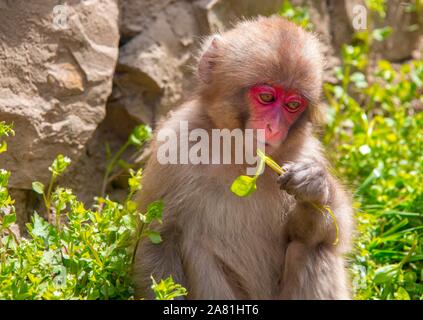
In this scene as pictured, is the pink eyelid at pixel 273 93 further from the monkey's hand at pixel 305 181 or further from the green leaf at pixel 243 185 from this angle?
the green leaf at pixel 243 185

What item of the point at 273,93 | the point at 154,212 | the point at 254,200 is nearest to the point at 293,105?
the point at 273,93

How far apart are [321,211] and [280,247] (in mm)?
445

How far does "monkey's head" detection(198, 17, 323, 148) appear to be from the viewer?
197 inches

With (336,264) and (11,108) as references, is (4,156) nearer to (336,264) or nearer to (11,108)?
(11,108)

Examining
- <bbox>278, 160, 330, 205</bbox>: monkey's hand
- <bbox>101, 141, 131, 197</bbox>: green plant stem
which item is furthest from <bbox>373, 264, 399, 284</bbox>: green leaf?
<bbox>101, 141, 131, 197</bbox>: green plant stem

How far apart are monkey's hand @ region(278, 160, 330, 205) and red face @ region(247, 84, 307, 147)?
222 millimetres

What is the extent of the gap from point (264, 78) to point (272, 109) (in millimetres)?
199

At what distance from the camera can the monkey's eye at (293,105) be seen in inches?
199

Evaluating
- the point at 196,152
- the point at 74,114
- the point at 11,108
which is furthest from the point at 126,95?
the point at 196,152

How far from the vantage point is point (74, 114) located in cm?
624

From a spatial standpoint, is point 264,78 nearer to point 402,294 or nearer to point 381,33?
point 402,294

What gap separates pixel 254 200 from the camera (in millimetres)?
5254
